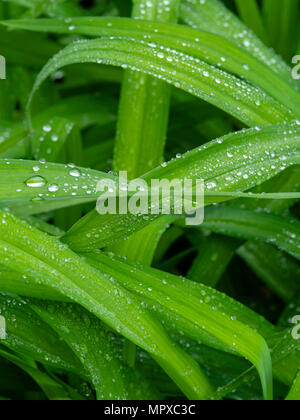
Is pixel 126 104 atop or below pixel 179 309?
atop

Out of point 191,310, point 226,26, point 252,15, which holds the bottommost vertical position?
point 191,310

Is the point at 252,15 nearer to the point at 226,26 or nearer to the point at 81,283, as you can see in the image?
the point at 226,26

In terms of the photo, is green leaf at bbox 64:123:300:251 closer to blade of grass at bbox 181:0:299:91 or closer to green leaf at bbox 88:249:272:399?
green leaf at bbox 88:249:272:399

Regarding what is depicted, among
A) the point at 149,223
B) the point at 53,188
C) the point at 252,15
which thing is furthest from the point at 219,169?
the point at 252,15

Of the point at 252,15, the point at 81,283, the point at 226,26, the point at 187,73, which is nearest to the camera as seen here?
the point at 81,283

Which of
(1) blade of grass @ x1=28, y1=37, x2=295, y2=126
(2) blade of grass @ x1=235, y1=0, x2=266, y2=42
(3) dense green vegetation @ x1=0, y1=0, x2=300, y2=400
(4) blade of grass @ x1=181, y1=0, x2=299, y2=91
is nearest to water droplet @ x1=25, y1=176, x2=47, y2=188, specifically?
(3) dense green vegetation @ x1=0, y1=0, x2=300, y2=400

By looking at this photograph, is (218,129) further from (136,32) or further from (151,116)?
(136,32)

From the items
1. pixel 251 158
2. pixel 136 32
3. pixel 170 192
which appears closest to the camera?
pixel 170 192

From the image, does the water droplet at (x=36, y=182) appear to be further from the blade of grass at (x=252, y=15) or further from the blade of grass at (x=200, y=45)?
the blade of grass at (x=252, y=15)

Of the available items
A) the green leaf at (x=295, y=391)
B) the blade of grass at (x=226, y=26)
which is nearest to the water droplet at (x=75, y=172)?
the green leaf at (x=295, y=391)
